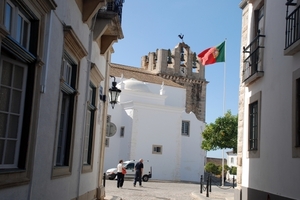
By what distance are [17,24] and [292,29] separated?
529 centimetres

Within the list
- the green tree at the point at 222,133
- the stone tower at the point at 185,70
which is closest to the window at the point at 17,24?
the green tree at the point at 222,133

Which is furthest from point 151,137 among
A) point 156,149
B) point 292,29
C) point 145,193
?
point 292,29

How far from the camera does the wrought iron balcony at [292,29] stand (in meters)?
7.98

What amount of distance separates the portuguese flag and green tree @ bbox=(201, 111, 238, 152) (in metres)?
9.24

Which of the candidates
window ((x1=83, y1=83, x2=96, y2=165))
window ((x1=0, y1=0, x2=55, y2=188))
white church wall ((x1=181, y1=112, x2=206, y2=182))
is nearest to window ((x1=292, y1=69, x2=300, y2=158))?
window ((x1=0, y1=0, x2=55, y2=188))

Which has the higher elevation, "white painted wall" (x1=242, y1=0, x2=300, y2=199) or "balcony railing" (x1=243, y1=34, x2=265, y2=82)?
"balcony railing" (x1=243, y1=34, x2=265, y2=82)

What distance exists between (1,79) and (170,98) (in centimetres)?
4237

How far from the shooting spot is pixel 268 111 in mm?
9883

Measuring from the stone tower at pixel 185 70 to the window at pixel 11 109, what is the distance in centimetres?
5236

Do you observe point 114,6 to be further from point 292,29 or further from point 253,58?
point 292,29

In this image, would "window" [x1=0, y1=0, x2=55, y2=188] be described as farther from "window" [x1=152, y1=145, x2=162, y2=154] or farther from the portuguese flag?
"window" [x1=152, y1=145, x2=162, y2=154]

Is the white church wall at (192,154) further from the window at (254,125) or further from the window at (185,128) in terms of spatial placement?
the window at (254,125)

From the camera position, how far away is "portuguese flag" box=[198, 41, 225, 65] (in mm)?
22391

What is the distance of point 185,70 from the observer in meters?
60.6
